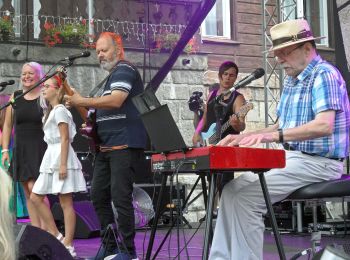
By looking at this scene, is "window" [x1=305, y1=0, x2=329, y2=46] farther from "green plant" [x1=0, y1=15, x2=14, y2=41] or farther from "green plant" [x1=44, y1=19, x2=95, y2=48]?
"green plant" [x1=0, y1=15, x2=14, y2=41]

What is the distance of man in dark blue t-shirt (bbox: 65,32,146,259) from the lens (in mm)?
4676

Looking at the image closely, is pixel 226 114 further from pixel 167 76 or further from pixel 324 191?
pixel 167 76

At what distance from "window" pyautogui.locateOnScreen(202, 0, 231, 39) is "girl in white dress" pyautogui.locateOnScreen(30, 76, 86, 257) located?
732cm

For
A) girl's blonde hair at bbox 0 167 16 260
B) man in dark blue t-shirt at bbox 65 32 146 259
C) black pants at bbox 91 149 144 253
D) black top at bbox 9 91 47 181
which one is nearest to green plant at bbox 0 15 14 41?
black top at bbox 9 91 47 181

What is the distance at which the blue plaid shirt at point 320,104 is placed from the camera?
11.8 ft

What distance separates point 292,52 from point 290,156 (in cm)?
62

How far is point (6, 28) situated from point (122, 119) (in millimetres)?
4880

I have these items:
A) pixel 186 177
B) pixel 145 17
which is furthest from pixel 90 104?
pixel 186 177

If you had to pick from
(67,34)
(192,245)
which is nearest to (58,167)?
(192,245)

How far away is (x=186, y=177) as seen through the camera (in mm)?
10523

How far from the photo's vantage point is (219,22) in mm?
13109

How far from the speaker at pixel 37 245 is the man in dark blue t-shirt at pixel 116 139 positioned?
7.55ft

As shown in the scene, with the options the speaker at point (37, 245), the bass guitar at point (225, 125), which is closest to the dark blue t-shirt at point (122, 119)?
the bass guitar at point (225, 125)

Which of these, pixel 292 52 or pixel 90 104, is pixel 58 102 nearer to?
pixel 90 104
